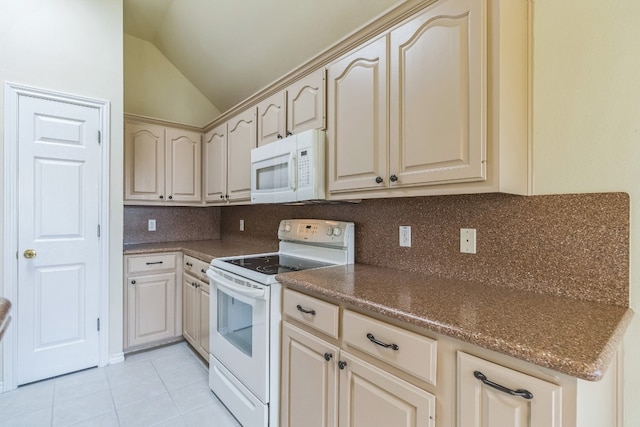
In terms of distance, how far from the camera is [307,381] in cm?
140

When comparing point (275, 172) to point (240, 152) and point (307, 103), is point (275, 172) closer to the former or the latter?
point (307, 103)

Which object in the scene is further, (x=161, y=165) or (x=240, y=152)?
(x=161, y=165)

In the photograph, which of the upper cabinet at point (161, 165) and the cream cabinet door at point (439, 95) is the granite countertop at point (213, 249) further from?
the cream cabinet door at point (439, 95)

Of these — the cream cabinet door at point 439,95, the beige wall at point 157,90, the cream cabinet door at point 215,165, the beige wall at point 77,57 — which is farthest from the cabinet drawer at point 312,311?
the beige wall at point 157,90

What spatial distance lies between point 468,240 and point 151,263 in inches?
98.8

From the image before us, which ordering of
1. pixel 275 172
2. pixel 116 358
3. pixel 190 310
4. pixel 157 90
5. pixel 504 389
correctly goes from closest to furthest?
pixel 504 389, pixel 275 172, pixel 116 358, pixel 190 310, pixel 157 90

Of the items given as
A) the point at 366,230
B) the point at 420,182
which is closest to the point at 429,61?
the point at 420,182

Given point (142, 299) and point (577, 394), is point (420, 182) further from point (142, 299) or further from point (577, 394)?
point (142, 299)

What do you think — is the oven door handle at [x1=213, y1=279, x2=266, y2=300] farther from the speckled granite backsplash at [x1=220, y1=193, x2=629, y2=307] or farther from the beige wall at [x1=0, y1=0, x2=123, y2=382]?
the beige wall at [x1=0, y1=0, x2=123, y2=382]

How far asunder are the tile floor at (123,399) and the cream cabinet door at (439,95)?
1.80 meters

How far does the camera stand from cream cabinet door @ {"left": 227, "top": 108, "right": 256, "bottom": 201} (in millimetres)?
2531

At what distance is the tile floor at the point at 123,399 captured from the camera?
182cm

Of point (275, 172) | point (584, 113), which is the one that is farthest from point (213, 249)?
point (584, 113)

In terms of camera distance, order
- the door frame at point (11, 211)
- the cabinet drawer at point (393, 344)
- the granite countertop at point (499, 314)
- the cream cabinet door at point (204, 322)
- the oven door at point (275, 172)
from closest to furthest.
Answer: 1. the granite countertop at point (499, 314)
2. the cabinet drawer at point (393, 344)
3. the oven door at point (275, 172)
4. the door frame at point (11, 211)
5. the cream cabinet door at point (204, 322)
